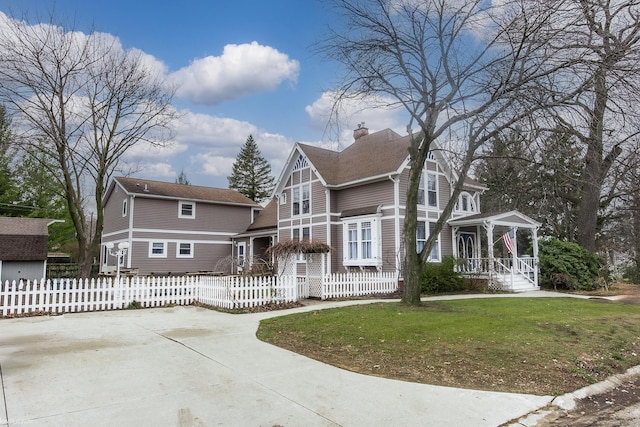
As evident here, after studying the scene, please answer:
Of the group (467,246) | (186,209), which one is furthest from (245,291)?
(186,209)

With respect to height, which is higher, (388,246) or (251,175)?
(251,175)

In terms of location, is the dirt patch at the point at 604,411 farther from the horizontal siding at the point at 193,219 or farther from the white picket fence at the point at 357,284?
the horizontal siding at the point at 193,219

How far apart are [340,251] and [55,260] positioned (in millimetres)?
28228

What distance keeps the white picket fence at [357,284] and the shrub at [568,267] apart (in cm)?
823

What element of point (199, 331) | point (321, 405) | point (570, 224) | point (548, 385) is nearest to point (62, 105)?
point (199, 331)

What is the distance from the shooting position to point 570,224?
30625 mm

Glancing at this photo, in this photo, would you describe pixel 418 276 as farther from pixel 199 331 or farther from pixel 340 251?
pixel 340 251

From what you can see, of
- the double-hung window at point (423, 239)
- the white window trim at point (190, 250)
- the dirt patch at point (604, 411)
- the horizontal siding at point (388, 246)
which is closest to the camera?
the dirt patch at point (604, 411)

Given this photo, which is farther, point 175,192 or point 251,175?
point 251,175

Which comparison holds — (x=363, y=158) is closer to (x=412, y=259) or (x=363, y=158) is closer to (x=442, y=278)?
(x=442, y=278)

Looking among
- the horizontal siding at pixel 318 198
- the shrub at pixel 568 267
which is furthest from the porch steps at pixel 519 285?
the horizontal siding at pixel 318 198

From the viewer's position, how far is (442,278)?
1770 centimetres

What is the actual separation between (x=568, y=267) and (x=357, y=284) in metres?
10.9

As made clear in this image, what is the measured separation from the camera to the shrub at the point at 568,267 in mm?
19391
